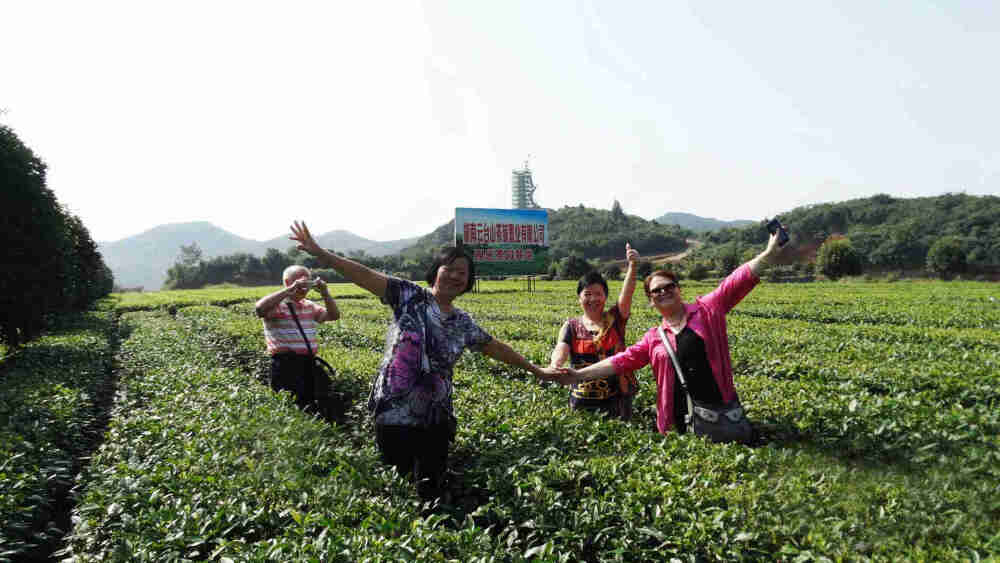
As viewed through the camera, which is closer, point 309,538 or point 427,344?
point 309,538

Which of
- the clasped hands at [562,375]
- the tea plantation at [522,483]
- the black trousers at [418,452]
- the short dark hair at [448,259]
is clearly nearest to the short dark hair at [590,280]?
the clasped hands at [562,375]

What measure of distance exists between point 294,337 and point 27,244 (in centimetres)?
1116

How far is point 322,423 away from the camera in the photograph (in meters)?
4.22

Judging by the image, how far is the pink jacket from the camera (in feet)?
10.8

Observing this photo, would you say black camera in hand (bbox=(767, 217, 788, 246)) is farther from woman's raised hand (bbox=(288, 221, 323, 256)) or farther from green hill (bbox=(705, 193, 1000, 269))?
green hill (bbox=(705, 193, 1000, 269))

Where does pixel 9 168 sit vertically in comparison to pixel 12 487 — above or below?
above

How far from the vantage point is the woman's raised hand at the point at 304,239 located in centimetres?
309

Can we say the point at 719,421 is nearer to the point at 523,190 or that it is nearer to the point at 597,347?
the point at 597,347

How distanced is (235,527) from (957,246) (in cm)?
7164

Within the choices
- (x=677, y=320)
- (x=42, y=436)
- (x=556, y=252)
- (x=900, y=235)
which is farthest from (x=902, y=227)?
(x=42, y=436)

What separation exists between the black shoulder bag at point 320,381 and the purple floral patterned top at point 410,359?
2.51 m

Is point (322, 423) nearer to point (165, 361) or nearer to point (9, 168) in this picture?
point (165, 361)

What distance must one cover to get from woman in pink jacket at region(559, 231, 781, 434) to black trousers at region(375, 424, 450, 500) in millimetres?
1675

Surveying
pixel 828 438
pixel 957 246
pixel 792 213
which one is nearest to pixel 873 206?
pixel 792 213
